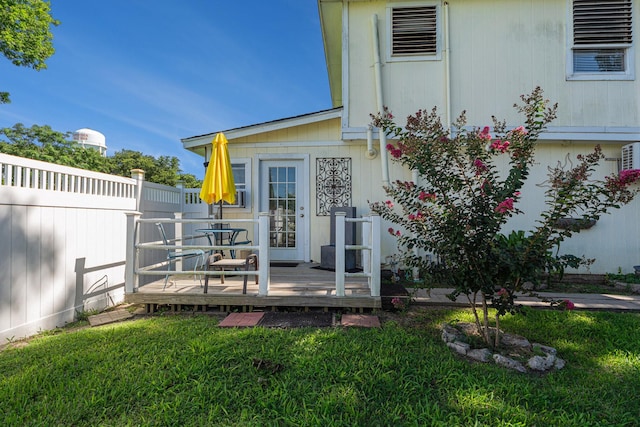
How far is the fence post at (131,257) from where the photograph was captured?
3.67 metres

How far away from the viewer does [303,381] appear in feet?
7.16

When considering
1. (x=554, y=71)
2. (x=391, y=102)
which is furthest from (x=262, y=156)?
(x=554, y=71)

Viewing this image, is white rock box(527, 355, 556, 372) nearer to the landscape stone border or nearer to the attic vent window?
the landscape stone border

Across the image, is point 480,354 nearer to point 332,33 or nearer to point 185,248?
point 185,248

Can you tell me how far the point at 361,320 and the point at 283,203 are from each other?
3257 millimetres

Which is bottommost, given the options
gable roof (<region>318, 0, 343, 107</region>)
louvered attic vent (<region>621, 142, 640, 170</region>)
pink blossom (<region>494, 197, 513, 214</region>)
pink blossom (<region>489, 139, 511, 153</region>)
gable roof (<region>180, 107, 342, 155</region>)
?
pink blossom (<region>494, 197, 513, 214</region>)

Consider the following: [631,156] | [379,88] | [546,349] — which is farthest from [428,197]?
[631,156]

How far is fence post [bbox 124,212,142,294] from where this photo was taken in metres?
3.67

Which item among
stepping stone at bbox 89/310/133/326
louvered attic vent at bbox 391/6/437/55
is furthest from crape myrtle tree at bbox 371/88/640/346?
louvered attic vent at bbox 391/6/437/55

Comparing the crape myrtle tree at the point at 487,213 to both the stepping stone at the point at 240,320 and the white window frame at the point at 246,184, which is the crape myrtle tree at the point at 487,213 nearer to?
the stepping stone at the point at 240,320

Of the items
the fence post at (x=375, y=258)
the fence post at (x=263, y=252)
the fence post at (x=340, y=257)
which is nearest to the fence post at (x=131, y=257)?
the fence post at (x=263, y=252)

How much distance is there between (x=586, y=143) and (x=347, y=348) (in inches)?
230

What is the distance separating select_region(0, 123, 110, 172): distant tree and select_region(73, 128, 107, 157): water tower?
5.13 meters

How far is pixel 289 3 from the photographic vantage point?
11844 millimetres
